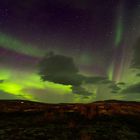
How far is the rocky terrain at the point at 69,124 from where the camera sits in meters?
25.5

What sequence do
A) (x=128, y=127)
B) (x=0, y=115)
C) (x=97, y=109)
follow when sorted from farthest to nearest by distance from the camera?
1. (x=97, y=109)
2. (x=0, y=115)
3. (x=128, y=127)

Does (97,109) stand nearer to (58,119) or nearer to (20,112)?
(58,119)

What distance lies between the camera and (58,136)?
25.5 meters

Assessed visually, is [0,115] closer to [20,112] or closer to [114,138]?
[20,112]

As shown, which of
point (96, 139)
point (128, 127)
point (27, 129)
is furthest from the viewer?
point (128, 127)

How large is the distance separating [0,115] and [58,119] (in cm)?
885

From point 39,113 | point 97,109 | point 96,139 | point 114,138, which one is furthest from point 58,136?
point 97,109

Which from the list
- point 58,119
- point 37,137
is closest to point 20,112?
point 58,119

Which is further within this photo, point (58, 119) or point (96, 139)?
point (58, 119)

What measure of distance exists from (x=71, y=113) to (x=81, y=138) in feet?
36.4

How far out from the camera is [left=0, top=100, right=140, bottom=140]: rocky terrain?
25.5 metres

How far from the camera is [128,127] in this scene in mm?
29484

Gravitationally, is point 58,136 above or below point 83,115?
below

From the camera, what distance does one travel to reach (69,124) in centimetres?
3006
